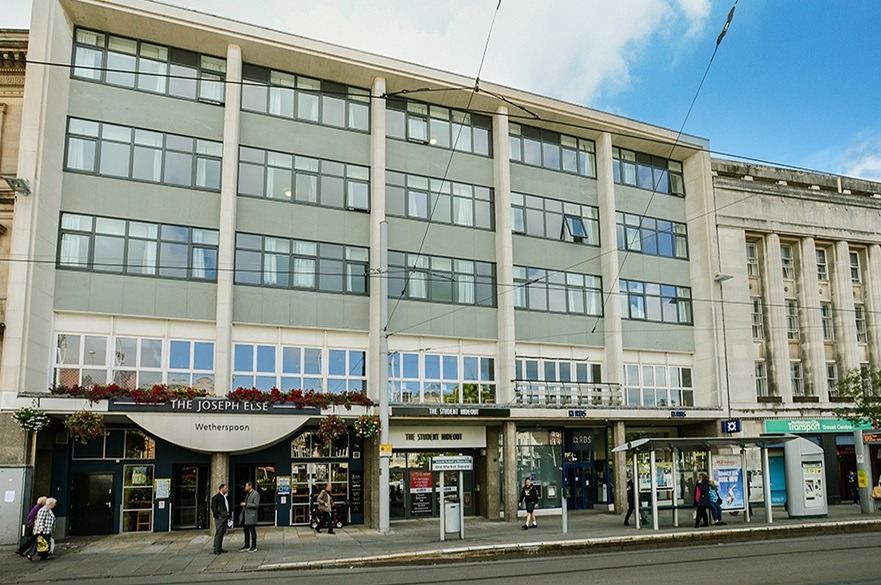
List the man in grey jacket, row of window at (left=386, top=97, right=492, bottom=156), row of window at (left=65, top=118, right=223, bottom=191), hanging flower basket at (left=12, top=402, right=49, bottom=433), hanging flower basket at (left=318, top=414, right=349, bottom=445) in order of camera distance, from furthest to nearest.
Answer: row of window at (left=386, top=97, right=492, bottom=156) → hanging flower basket at (left=318, top=414, right=349, bottom=445) → row of window at (left=65, top=118, right=223, bottom=191) → hanging flower basket at (left=12, top=402, right=49, bottom=433) → the man in grey jacket

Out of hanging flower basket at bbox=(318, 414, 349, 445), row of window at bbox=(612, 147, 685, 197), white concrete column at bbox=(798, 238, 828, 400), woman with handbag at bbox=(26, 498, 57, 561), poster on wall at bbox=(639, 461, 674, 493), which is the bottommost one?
woman with handbag at bbox=(26, 498, 57, 561)

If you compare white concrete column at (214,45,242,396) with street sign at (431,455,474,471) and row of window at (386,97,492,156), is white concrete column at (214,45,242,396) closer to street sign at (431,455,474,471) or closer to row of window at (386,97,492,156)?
row of window at (386,97,492,156)

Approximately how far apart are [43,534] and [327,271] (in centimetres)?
1213

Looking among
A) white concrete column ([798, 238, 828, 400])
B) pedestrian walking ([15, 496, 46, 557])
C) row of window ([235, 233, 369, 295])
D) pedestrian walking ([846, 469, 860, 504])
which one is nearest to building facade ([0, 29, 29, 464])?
row of window ([235, 233, 369, 295])

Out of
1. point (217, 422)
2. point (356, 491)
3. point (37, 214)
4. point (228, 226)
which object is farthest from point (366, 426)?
point (37, 214)

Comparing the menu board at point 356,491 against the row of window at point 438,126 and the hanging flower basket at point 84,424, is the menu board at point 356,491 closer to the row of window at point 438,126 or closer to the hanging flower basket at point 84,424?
the hanging flower basket at point 84,424

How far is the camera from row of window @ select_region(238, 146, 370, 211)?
26.9 meters

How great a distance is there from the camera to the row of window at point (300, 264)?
2630 centimetres

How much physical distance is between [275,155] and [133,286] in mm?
6705

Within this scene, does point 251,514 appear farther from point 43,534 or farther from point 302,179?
point 302,179

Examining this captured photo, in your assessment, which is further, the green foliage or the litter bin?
the green foliage

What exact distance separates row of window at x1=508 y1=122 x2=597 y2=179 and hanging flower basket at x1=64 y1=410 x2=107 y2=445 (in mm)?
18369

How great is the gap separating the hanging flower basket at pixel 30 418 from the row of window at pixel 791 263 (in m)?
29.1

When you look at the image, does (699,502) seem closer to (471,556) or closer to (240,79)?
(471,556)
